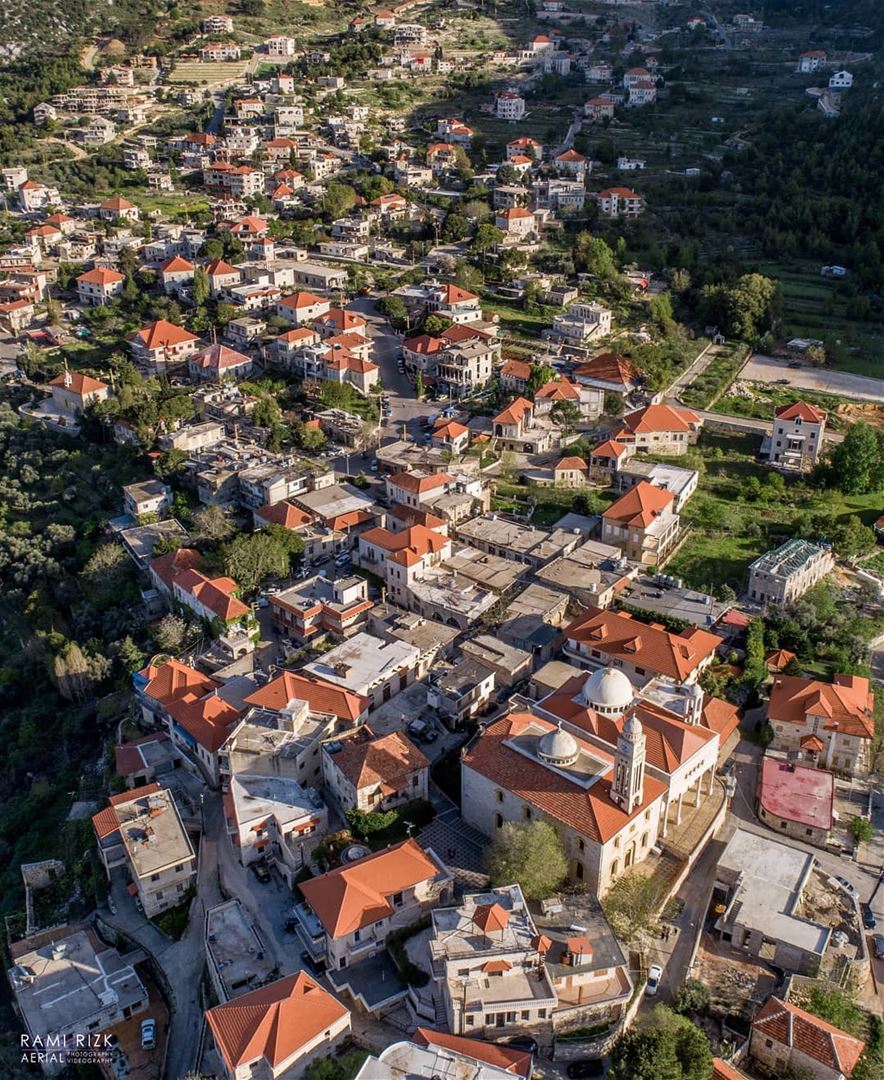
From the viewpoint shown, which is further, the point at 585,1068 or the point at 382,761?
the point at 382,761

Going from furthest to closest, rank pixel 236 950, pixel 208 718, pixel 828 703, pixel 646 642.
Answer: pixel 646 642
pixel 828 703
pixel 208 718
pixel 236 950

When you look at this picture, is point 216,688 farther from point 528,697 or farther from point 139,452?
point 139,452

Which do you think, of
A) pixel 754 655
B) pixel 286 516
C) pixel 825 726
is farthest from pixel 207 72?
pixel 825 726

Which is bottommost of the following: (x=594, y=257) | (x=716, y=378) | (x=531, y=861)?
(x=716, y=378)

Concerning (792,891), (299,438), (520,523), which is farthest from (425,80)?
(792,891)

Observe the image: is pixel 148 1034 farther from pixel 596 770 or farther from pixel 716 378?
pixel 716 378

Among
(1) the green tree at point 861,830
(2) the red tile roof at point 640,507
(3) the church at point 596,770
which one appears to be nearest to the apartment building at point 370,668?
(3) the church at point 596,770

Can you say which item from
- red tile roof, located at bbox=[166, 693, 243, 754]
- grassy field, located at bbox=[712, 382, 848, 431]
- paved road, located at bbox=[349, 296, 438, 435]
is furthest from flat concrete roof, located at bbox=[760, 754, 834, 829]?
paved road, located at bbox=[349, 296, 438, 435]
